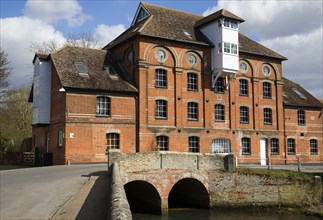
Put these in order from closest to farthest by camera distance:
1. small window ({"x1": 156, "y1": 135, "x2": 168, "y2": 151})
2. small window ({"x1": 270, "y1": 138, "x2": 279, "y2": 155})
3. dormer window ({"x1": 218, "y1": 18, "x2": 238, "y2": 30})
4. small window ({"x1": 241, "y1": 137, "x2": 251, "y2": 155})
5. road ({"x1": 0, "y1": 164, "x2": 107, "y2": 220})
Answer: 1. road ({"x1": 0, "y1": 164, "x2": 107, "y2": 220})
2. small window ({"x1": 156, "y1": 135, "x2": 168, "y2": 151})
3. dormer window ({"x1": 218, "y1": 18, "x2": 238, "y2": 30})
4. small window ({"x1": 241, "y1": 137, "x2": 251, "y2": 155})
5. small window ({"x1": 270, "y1": 138, "x2": 279, "y2": 155})

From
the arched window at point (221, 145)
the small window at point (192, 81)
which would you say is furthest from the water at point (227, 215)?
the small window at point (192, 81)

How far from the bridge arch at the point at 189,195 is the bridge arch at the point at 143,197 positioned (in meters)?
1.63

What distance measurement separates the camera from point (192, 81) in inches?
1287

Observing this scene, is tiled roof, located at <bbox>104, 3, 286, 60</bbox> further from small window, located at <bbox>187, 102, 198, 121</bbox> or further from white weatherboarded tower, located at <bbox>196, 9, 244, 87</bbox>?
small window, located at <bbox>187, 102, 198, 121</bbox>

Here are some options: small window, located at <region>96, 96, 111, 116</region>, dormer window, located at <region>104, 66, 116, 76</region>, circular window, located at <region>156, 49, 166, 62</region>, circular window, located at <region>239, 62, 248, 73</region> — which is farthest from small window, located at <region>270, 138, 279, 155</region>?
small window, located at <region>96, 96, 111, 116</region>

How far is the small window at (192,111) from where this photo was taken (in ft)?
106

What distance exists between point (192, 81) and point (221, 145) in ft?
20.2

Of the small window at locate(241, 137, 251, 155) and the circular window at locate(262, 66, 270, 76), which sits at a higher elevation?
the circular window at locate(262, 66, 270, 76)

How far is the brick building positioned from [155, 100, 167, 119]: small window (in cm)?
9

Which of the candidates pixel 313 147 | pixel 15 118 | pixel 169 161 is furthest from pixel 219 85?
pixel 15 118

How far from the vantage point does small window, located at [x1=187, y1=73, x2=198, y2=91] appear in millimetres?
32500

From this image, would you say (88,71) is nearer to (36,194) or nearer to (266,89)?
(36,194)

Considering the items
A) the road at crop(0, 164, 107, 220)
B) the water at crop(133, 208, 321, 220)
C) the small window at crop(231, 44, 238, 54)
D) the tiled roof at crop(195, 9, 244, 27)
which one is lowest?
the water at crop(133, 208, 321, 220)

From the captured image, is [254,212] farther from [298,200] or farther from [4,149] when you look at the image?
[4,149]
